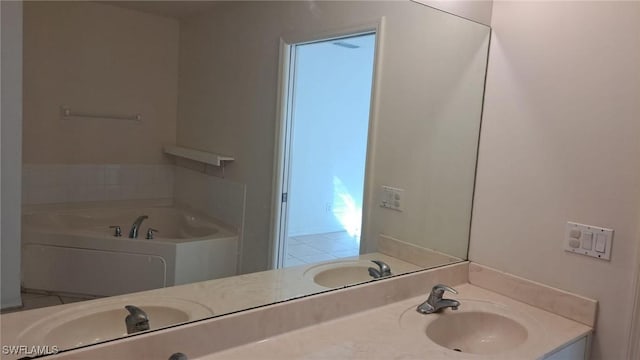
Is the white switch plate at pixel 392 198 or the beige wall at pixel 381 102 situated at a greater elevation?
the beige wall at pixel 381 102

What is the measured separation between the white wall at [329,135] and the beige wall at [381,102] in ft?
0.25

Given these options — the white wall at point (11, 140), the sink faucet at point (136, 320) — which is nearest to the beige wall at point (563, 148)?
the sink faucet at point (136, 320)

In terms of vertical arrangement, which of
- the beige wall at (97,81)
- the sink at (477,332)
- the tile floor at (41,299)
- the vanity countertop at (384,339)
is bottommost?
the sink at (477,332)

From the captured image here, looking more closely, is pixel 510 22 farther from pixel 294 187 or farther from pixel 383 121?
pixel 294 187

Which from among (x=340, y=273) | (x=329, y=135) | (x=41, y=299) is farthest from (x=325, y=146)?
(x=41, y=299)

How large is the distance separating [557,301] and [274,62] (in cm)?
130

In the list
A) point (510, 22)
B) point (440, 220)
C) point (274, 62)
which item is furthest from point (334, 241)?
point (510, 22)

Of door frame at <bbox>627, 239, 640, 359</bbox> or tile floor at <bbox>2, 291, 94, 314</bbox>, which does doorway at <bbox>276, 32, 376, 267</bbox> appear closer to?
tile floor at <bbox>2, 291, 94, 314</bbox>

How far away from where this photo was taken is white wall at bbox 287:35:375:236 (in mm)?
1792

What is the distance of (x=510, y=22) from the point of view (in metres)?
1.82

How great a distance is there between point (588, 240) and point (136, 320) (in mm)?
1414

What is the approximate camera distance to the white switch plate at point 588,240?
156 cm

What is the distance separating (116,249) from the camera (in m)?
1.43

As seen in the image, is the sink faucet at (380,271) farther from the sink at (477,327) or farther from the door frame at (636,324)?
the door frame at (636,324)
